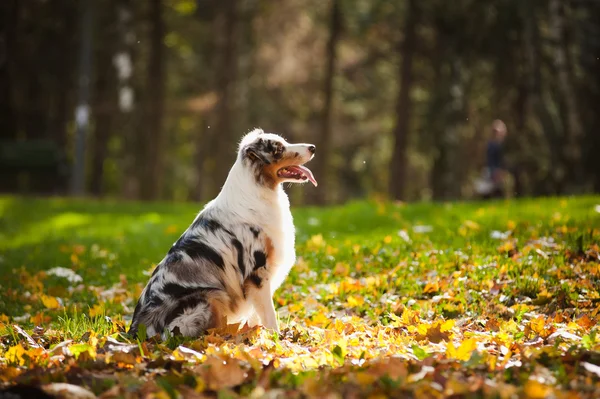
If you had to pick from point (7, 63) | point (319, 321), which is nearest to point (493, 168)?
point (319, 321)

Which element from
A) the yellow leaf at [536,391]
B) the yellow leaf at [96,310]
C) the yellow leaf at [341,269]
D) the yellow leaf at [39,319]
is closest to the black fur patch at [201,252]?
the yellow leaf at [96,310]

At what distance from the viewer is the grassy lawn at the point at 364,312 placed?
453 centimetres

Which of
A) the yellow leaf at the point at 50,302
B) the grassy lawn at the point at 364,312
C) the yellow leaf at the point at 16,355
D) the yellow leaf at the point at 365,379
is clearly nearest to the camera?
the yellow leaf at the point at 365,379

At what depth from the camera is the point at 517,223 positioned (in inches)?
416

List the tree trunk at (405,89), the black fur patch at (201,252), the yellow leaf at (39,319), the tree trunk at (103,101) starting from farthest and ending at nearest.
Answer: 1. the tree trunk at (103,101)
2. the tree trunk at (405,89)
3. the yellow leaf at (39,319)
4. the black fur patch at (201,252)

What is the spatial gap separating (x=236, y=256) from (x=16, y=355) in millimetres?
1999

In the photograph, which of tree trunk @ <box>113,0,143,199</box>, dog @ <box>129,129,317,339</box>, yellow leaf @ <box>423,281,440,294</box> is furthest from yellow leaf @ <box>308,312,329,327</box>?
tree trunk @ <box>113,0,143,199</box>

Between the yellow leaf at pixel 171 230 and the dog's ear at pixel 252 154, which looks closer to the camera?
the dog's ear at pixel 252 154

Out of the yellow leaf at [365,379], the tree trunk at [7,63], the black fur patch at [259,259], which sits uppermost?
the tree trunk at [7,63]

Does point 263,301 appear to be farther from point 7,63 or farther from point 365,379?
point 7,63

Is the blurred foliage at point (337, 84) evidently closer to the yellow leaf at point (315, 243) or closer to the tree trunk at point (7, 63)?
the tree trunk at point (7, 63)

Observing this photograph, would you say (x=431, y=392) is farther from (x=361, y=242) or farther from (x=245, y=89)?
(x=245, y=89)

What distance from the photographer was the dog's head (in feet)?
21.1

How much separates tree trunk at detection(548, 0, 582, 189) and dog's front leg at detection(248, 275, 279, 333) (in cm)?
1418
